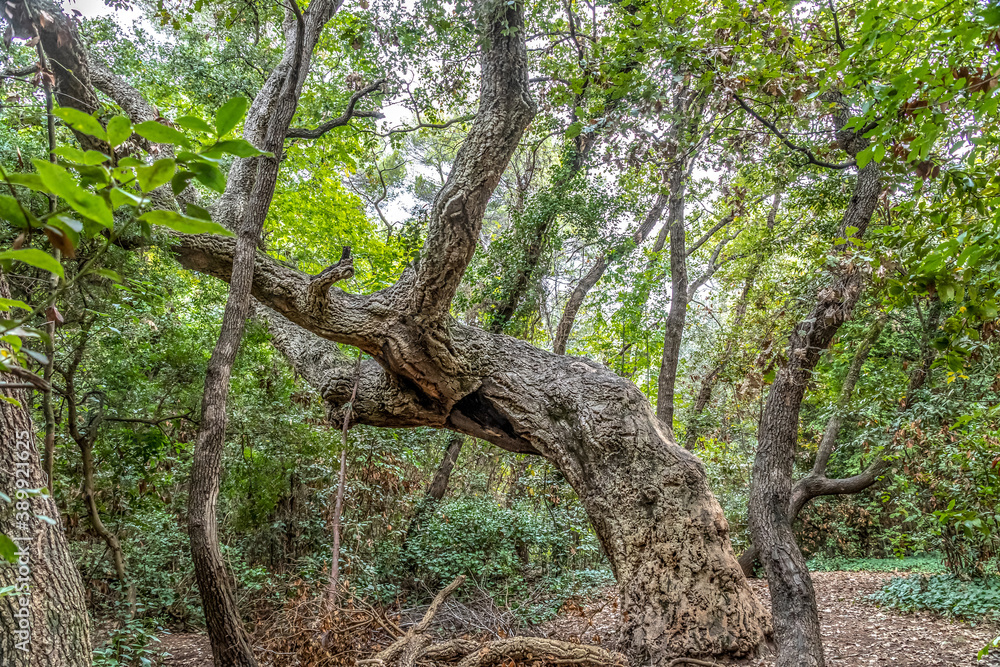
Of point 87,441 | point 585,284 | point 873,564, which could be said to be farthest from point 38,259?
point 873,564

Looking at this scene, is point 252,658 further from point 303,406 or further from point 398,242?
point 398,242

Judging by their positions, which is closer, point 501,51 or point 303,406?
point 501,51

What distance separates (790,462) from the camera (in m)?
4.21

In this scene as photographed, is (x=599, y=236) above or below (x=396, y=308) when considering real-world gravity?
above

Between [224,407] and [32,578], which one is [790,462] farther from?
[32,578]

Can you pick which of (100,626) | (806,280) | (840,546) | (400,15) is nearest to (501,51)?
(400,15)

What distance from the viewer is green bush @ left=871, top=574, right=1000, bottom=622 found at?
5.76m

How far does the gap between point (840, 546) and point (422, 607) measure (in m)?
8.76

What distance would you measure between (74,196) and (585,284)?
877 centimetres

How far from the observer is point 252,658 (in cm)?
362

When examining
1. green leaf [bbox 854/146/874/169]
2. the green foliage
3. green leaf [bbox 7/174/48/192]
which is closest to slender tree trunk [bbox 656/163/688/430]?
green leaf [bbox 854/146/874/169]

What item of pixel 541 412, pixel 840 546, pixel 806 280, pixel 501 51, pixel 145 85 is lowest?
pixel 840 546

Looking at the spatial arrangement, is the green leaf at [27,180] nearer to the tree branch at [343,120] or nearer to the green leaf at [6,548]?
the green leaf at [6,548]

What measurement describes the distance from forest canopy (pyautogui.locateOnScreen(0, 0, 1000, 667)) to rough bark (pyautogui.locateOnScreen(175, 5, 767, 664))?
0.03 meters
